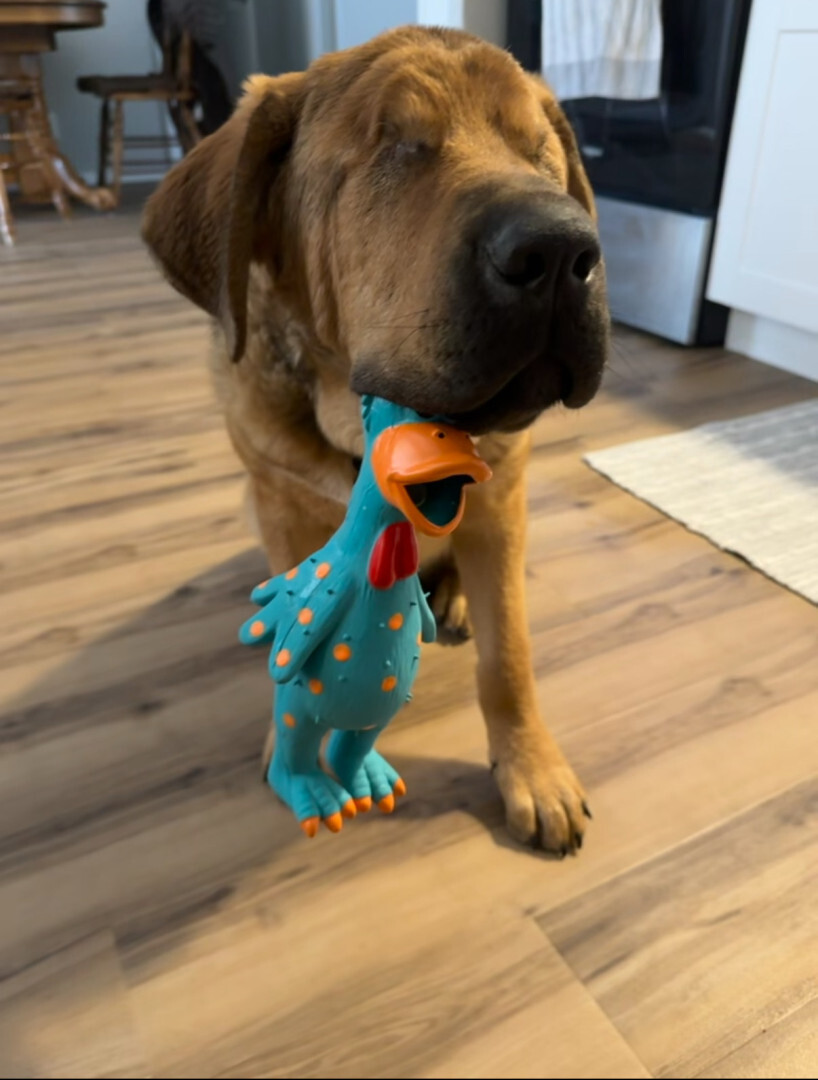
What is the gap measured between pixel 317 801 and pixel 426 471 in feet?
1.79

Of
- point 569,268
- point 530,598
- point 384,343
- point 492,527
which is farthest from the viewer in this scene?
point 530,598

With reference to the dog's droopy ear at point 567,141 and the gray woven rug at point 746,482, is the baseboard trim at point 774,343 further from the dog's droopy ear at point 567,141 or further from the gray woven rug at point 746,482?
the dog's droopy ear at point 567,141

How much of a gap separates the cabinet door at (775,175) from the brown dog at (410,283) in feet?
5.11

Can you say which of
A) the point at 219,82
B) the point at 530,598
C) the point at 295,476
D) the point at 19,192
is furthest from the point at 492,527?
the point at 19,192

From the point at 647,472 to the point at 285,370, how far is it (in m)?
1.20

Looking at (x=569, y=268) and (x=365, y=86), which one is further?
(x=365, y=86)

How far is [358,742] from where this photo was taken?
1122 millimetres

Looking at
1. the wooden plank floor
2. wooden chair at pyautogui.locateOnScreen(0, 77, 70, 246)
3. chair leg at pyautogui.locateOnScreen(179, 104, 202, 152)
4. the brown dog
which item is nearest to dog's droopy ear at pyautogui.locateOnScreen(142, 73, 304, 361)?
the brown dog

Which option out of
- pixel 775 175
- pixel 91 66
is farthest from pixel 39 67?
pixel 775 175

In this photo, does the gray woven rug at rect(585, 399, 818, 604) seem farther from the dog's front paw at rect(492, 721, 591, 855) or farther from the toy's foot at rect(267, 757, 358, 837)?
the toy's foot at rect(267, 757, 358, 837)

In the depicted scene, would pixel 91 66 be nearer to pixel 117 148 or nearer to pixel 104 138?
pixel 104 138

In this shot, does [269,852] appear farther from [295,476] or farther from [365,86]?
[365,86]

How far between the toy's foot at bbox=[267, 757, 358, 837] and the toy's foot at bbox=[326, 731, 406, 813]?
0.02 meters

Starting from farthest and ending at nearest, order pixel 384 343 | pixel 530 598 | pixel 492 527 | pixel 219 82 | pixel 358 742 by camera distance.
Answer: pixel 219 82, pixel 530 598, pixel 492 527, pixel 358 742, pixel 384 343
